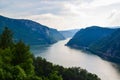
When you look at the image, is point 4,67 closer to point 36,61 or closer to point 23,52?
point 23,52

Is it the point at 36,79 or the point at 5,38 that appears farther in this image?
the point at 5,38

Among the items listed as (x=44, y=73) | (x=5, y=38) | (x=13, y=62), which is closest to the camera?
(x=13, y=62)

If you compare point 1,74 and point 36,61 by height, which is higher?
point 1,74

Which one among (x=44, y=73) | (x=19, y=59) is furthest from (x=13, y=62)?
(x=44, y=73)

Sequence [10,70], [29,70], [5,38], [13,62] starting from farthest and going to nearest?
[5,38] → [13,62] → [29,70] → [10,70]

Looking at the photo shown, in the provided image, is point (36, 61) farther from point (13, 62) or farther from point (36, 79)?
point (36, 79)

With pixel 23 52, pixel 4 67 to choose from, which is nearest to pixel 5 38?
pixel 23 52
